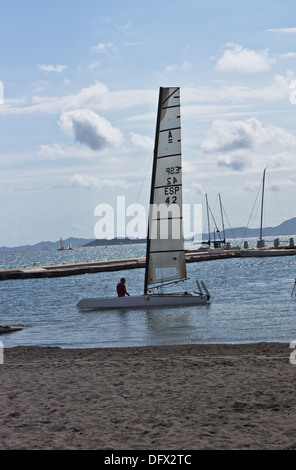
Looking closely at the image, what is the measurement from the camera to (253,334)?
20.7 meters

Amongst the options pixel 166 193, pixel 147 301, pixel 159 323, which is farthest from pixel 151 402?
pixel 166 193

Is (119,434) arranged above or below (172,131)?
below

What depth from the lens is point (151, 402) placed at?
403 inches

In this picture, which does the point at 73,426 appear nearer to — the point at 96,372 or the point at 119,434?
the point at 119,434

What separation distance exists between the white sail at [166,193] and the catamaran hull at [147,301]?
2171mm

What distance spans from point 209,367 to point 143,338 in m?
7.88

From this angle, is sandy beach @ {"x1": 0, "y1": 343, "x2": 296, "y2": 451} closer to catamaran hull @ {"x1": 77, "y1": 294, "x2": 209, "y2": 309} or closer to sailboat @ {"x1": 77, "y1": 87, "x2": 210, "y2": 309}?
catamaran hull @ {"x1": 77, "y1": 294, "x2": 209, "y2": 309}

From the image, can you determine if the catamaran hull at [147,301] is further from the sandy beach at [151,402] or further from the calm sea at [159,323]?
the sandy beach at [151,402]

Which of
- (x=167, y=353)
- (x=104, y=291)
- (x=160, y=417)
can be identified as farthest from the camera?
(x=104, y=291)

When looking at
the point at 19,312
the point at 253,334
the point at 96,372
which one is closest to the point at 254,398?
Result: the point at 96,372

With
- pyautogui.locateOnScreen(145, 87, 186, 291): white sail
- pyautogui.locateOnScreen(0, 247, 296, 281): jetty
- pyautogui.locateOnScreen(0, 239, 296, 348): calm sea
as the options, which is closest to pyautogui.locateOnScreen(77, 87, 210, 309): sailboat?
pyautogui.locateOnScreen(145, 87, 186, 291): white sail

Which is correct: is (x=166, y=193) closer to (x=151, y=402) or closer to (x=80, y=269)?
(x=151, y=402)

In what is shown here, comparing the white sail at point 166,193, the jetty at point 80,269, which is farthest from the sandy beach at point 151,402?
the jetty at point 80,269

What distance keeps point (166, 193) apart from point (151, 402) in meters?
21.3
